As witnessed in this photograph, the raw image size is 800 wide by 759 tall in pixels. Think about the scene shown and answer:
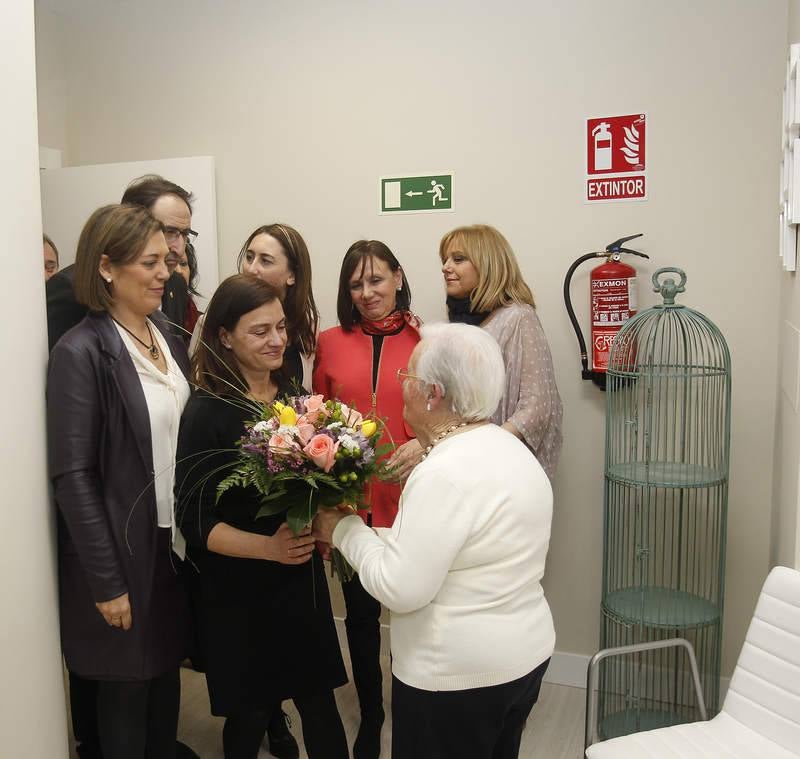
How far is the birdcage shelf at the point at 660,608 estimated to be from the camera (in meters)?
2.67

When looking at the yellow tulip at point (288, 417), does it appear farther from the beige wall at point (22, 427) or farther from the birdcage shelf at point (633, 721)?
the birdcage shelf at point (633, 721)

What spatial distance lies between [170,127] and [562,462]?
90.1 inches

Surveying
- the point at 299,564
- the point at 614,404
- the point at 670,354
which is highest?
the point at 670,354

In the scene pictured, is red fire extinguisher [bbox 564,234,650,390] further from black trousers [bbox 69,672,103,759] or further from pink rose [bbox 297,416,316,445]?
black trousers [bbox 69,672,103,759]

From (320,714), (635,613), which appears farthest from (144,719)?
(635,613)

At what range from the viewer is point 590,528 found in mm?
3186

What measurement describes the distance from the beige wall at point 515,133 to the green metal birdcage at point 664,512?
120 millimetres

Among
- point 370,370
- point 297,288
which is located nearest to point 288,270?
point 297,288

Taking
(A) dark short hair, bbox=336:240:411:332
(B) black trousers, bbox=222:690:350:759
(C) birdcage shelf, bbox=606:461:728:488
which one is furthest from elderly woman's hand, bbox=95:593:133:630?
(C) birdcage shelf, bbox=606:461:728:488

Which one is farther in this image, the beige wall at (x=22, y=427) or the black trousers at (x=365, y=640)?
the black trousers at (x=365, y=640)

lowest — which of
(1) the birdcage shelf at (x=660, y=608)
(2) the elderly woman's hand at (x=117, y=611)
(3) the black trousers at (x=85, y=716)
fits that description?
(3) the black trousers at (x=85, y=716)

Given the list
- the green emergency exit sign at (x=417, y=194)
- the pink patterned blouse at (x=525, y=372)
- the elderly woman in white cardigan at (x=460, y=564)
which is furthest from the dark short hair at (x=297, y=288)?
the elderly woman in white cardigan at (x=460, y=564)

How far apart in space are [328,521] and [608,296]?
152cm

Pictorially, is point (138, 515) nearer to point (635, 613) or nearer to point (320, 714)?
point (320, 714)
